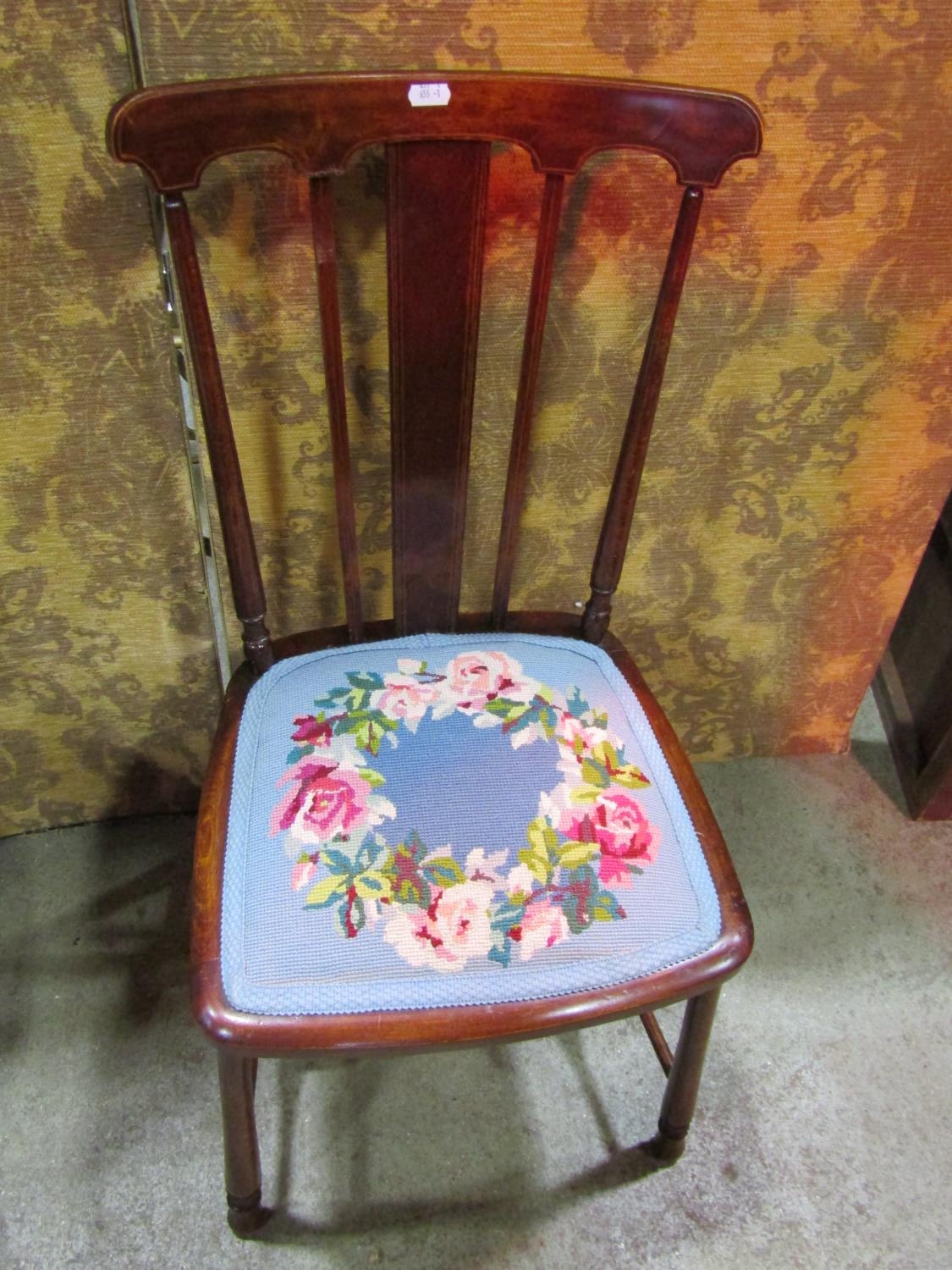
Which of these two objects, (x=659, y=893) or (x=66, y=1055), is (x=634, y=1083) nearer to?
(x=659, y=893)

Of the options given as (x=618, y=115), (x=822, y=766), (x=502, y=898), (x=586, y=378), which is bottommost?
(x=822, y=766)

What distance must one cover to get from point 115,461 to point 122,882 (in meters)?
0.55

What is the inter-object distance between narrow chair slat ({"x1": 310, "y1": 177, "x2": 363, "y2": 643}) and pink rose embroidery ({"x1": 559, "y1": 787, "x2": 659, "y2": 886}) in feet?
0.93

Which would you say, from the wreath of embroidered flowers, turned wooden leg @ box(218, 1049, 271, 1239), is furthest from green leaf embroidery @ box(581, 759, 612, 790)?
turned wooden leg @ box(218, 1049, 271, 1239)

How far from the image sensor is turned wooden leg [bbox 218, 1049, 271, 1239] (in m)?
0.81

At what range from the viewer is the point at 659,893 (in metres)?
0.80

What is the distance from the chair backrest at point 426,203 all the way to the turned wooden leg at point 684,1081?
0.44 m

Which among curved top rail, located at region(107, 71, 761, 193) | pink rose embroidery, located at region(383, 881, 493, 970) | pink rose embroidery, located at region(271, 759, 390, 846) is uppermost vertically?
curved top rail, located at region(107, 71, 761, 193)

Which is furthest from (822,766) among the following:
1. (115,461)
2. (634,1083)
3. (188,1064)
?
(115,461)

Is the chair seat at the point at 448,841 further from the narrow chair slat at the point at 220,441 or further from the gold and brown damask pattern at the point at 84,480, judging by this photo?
the gold and brown damask pattern at the point at 84,480

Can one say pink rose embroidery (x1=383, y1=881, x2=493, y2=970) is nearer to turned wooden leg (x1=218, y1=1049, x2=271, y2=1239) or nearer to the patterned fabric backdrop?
turned wooden leg (x1=218, y1=1049, x2=271, y2=1239)

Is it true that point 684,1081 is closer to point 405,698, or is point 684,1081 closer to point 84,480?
point 405,698

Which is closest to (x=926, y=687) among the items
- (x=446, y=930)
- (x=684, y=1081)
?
(x=684, y=1081)

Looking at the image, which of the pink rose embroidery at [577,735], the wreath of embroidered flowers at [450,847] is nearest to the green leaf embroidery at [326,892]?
the wreath of embroidered flowers at [450,847]
